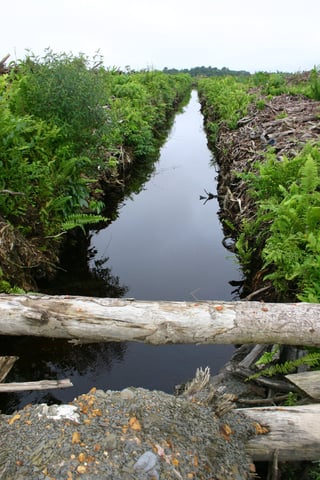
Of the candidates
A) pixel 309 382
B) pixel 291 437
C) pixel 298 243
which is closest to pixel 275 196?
pixel 298 243

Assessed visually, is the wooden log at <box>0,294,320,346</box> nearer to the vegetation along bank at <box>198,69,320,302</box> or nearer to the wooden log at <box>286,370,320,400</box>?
the wooden log at <box>286,370,320,400</box>

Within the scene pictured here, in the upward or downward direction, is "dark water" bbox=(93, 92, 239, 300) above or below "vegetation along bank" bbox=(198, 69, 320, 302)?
below

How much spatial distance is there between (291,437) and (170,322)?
4.34 feet

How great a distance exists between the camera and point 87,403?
3320 millimetres

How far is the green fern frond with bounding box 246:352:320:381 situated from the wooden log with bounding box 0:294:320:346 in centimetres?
15

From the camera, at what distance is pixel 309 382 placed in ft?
11.9

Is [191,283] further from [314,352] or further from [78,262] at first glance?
[314,352]

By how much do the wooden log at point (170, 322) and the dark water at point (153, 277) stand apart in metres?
1.52

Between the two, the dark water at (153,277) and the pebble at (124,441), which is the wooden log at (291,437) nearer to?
the pebble at (124,441)

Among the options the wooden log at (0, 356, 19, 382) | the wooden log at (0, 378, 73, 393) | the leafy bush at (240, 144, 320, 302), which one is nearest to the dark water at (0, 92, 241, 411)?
the wooden log at (0, 356, 19, 382)

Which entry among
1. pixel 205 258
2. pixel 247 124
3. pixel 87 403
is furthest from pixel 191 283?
pixel 247 124

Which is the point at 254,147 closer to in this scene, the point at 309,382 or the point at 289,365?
the point at 289,365

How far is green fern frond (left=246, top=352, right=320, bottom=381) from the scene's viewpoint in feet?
12.9

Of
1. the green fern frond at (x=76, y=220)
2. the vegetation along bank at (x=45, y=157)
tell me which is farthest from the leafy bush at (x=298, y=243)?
the vegetation along bank at (x=45, y=157)
